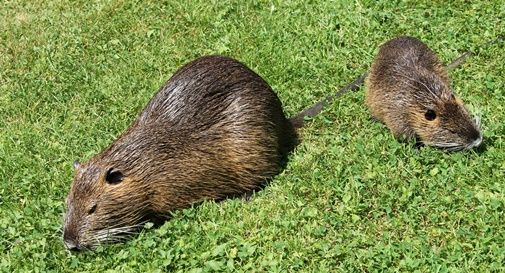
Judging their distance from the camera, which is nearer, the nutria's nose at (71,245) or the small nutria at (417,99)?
the nutria's nose at (71,245)

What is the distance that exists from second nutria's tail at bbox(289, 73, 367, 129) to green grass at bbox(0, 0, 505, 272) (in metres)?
0.07

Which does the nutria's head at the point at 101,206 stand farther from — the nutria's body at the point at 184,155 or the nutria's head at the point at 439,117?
the nutria's head at the point at 439,117

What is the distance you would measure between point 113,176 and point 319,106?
169 centimetres

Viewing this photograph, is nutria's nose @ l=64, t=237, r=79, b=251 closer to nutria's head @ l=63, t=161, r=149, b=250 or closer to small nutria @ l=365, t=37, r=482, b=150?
nutria's head @ l=63, t=161, r=149, b=250

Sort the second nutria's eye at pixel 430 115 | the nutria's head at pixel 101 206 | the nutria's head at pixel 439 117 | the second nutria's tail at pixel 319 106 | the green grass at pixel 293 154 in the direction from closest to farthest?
the green grass at pixel 293 154 → the nutria's head at pixel 101 206 → the nutria's head at pixel 439 117 → the second nutria's eye at pixel 430 115 → the second nutria's tail at pixel 319 106

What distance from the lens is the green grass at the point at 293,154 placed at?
3.88 metres

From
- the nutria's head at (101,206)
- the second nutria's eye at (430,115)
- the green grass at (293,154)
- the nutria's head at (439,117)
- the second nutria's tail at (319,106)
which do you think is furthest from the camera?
the second nutria's tail at (319,106)

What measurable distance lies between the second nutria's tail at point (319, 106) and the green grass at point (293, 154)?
0.22 feet

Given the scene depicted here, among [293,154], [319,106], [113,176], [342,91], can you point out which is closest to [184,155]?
[113,176]

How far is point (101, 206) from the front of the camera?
4031 millimetres

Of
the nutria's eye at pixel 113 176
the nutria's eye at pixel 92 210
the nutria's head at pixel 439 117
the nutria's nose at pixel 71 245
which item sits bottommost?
the nutria's head at pixel 439 117

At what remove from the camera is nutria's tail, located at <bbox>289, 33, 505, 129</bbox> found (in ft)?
16.3

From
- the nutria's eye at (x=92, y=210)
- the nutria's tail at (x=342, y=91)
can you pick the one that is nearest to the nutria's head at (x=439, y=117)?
the nutria's tail at (x=342, y=91)

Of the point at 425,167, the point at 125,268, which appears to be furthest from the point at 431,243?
the point at 125,268
